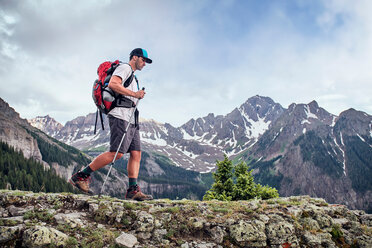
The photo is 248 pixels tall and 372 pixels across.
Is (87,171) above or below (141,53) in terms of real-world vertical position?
below

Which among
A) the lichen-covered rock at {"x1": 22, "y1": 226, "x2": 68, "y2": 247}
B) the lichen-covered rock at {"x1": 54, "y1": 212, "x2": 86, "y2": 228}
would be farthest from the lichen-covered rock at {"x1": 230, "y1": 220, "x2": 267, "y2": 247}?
the lichen-covered rock at {"x1": 22, "y1": 226, "x2": 68, "y2": 247}

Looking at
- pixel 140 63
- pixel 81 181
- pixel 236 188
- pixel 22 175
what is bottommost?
pixel 22 175

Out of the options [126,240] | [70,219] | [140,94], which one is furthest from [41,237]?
[140,94]

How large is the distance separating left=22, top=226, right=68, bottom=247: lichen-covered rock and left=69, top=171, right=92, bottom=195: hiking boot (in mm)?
2455

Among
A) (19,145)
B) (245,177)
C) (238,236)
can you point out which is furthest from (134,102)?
(19,145)

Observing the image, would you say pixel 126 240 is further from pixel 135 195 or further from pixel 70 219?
pixel 135 195

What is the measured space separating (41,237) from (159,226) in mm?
2614

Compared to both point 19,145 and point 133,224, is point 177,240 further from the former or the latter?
point 19,145

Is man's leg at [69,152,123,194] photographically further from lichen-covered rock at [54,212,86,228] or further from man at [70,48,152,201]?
lichen-covered rock at [54,212,86,228]

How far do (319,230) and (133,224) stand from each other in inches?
220

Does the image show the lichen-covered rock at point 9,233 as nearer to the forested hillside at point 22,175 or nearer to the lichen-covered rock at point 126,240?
the lichen-covered rock at point 126,240

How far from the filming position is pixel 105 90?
6520 millimetres

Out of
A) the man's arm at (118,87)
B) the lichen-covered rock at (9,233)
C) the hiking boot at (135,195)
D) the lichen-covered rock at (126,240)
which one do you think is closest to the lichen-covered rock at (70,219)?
the lichen-covered rock at (9,233)

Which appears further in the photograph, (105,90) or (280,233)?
(105,90)
